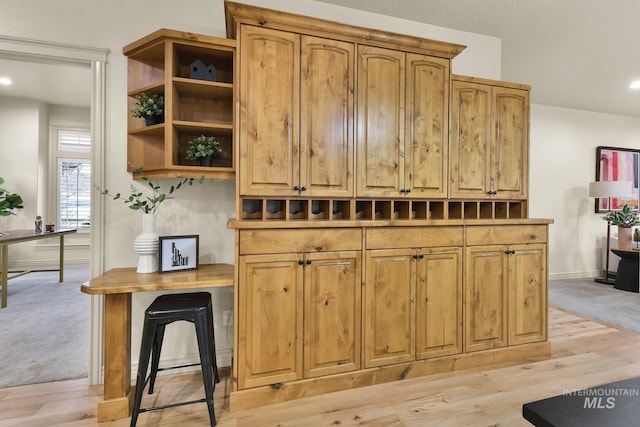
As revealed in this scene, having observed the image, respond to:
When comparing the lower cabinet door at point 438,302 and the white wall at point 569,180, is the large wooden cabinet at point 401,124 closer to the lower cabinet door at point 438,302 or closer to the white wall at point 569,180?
the lower cabinet door at point 438,302

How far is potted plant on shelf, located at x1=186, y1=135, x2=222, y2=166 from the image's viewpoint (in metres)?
2.11

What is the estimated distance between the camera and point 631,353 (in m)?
2.63

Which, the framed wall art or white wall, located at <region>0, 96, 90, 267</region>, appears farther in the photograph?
the framed wall art

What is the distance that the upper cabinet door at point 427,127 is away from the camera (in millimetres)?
2359

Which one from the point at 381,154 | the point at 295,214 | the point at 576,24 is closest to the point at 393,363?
the point at 295,214

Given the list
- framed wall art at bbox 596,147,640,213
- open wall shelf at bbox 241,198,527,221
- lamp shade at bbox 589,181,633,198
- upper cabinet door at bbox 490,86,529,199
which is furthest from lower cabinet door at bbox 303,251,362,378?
framed wall art at bbox 596,147,640,213

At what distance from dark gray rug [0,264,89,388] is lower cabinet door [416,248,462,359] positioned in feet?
8.10

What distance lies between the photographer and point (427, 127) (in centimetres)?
240

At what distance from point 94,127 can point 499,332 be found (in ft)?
11.0

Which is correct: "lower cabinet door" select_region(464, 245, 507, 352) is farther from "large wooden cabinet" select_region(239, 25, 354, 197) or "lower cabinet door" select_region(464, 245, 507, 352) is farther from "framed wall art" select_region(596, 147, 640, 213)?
"framed wall art" select_region(596, 147, 640, 213)

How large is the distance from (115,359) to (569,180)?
6683 millimetres

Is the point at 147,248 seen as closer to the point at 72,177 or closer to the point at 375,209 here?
the point at 375,209

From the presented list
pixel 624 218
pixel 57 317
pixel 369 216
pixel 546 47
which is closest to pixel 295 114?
pixel 369 216

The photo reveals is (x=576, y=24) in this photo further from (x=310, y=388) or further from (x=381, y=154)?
(x=310, y=388)
